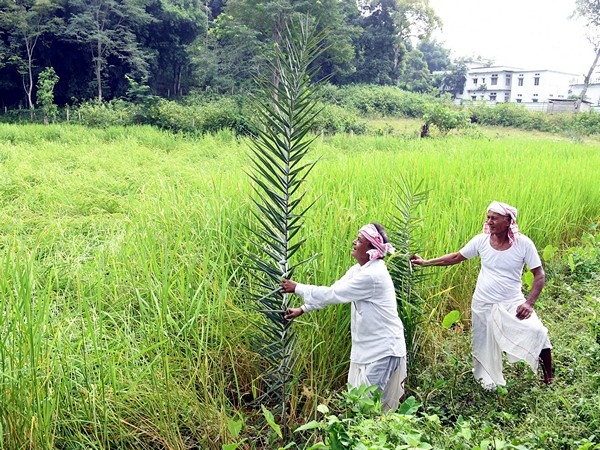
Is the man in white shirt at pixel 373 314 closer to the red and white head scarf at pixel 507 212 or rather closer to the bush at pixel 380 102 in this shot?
the red and white head scarf at pixel 507 212

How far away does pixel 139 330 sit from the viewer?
102 inches

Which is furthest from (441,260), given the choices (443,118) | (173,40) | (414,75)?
(414,75)

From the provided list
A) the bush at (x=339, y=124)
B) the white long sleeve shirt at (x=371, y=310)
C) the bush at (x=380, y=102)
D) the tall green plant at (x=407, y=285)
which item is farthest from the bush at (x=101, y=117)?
the white long sleeve shirt at (x=371, y=310)

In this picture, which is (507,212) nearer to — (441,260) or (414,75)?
(441,260)

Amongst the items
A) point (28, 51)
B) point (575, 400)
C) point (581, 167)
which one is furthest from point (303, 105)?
point (28, 51)

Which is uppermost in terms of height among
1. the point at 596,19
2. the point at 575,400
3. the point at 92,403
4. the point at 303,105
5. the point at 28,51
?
the point at 596,19

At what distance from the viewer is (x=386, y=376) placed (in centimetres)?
252

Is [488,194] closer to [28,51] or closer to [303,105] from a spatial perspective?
[303,105]

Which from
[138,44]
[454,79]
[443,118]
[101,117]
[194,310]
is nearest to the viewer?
[194,310]

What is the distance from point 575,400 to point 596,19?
1139 inches

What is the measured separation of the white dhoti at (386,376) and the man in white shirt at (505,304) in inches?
27.6

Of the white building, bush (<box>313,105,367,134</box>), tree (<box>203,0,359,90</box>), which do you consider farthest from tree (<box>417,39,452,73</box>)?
bush (<box>313,105,367,134</box>)

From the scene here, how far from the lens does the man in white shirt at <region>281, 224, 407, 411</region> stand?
2.40m

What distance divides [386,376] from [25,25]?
22167mm
